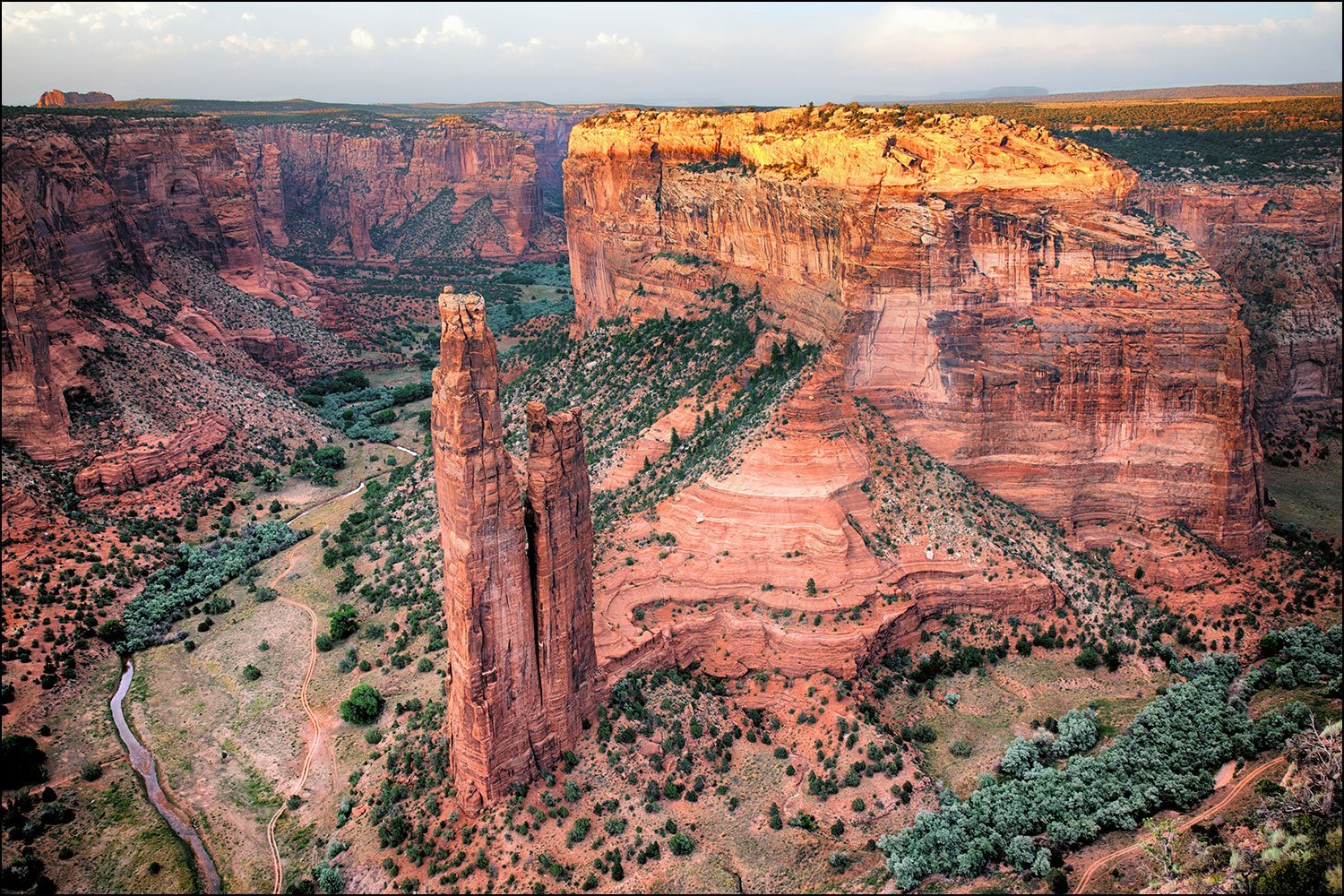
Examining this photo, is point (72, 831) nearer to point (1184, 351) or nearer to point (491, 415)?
point (491, 415)

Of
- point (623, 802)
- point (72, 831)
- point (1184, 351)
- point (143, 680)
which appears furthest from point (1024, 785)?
point (143, 680)

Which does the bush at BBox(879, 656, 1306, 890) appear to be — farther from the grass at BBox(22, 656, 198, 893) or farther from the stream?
the grass at BBox(22, 656, 198, 893)

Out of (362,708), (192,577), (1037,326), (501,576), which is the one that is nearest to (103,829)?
(362,708)

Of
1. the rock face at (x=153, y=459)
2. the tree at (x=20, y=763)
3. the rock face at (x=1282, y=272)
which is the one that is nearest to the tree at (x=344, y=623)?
the tree at (x=20, y=763)

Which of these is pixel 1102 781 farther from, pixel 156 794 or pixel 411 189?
pixel 411 189

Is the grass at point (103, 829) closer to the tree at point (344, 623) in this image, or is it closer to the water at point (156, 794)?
the water at point (156, 794)
